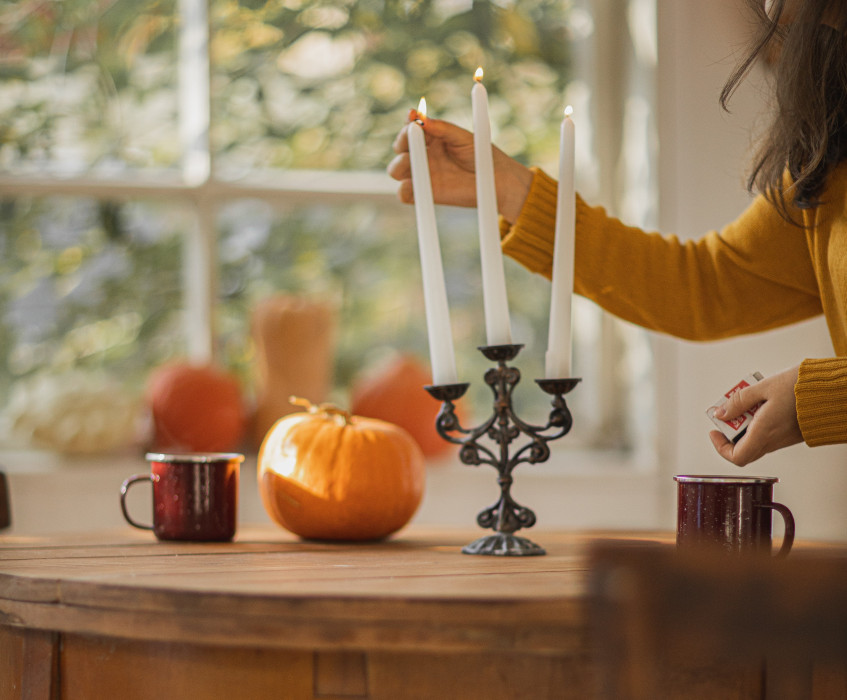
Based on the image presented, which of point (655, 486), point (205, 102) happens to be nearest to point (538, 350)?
point (655, 486)

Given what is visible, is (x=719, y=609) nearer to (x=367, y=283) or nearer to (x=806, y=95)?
(x=806, y=95)

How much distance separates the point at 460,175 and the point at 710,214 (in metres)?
1.16

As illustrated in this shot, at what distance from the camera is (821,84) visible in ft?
3.79

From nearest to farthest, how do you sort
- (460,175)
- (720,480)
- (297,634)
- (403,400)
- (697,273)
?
(297,634) → (720,480) → (460,175) → (697,273) → (403,400)

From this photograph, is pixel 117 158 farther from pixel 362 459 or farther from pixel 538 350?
pixel 362 459

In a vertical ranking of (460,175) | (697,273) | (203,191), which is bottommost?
(697,273)

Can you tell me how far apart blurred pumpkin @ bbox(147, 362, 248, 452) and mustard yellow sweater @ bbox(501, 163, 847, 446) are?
962 mm

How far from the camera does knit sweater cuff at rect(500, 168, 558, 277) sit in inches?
45.1

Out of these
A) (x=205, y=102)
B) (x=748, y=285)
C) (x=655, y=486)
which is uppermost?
(x=205, y=102)

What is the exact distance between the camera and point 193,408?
6.38ft

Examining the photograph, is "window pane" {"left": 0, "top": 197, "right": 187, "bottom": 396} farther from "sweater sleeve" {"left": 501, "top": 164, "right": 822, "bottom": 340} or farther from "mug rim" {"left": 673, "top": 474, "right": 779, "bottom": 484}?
"mug rim" {"left": 673, "top": 474, "right": 779, "bottom": 484}

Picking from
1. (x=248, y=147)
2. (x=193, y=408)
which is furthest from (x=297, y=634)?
(x=248, y=147)

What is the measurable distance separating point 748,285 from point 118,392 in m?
1.30

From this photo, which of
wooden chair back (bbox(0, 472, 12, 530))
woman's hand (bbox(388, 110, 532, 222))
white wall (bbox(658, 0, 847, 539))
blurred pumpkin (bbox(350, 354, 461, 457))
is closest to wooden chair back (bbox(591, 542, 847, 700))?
woman's hand (bbox(388, 110, 532, 222))
